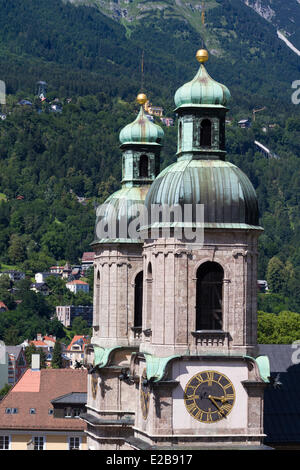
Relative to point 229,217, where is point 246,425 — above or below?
below

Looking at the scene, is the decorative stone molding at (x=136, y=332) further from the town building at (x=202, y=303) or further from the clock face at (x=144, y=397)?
the clock face at (x=144, y=397)

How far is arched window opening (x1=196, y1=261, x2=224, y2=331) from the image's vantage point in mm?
43562

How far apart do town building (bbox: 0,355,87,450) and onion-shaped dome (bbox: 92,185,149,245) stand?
2502 centimetres

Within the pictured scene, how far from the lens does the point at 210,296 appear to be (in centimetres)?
4375

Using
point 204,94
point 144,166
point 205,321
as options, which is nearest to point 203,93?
point 204,94

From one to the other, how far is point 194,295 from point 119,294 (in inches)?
558

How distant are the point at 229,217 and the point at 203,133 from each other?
3.19 m

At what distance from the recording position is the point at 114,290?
57.5m

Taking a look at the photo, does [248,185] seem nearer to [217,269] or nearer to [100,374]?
[217,269]

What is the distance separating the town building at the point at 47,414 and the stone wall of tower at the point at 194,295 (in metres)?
37.5
